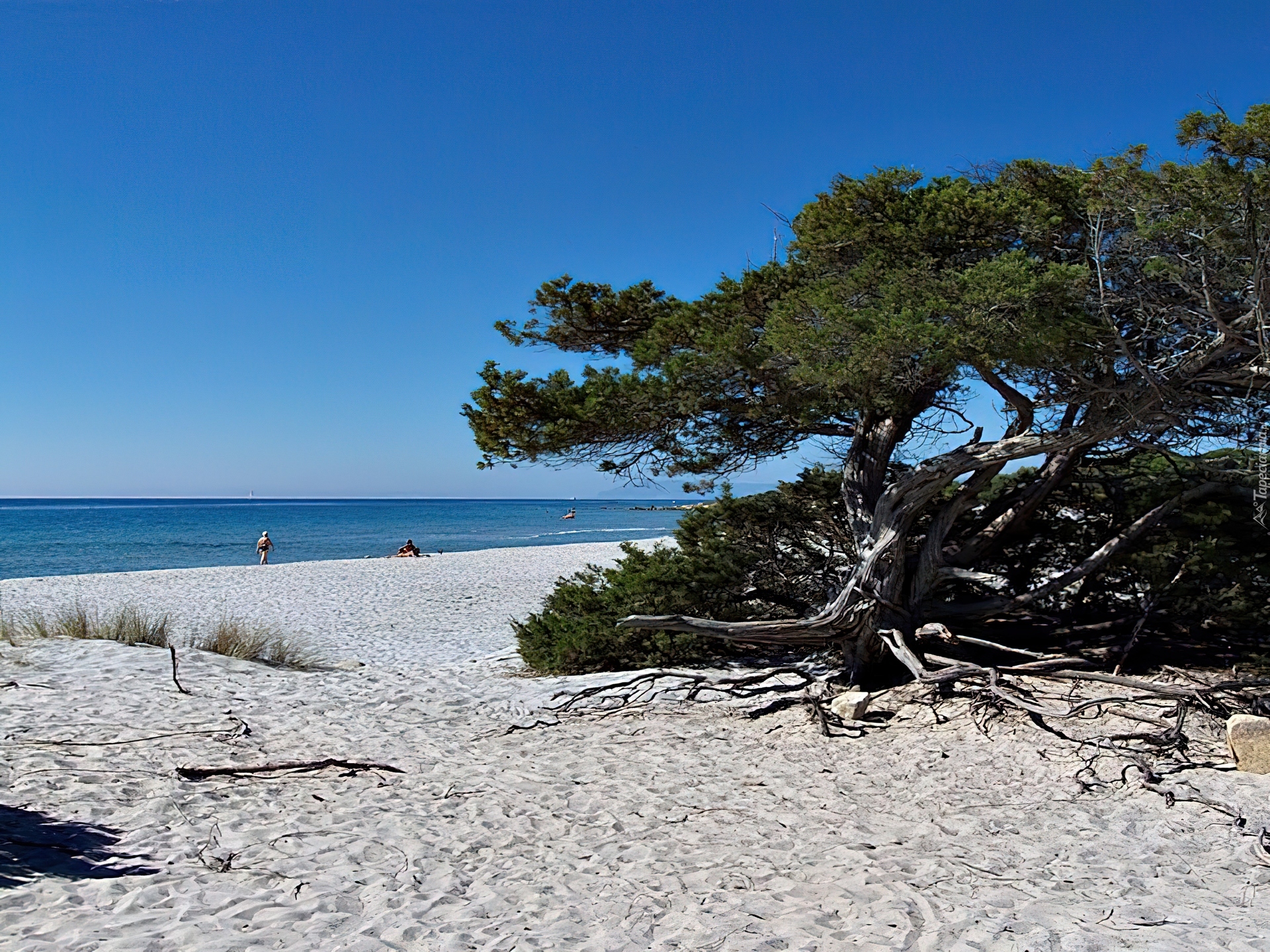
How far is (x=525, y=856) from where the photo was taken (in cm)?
461

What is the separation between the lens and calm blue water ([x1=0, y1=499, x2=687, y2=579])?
35.0m

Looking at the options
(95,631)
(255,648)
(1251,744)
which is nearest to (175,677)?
(255,648)

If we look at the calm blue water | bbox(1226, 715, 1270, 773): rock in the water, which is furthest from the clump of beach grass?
the calm blue water

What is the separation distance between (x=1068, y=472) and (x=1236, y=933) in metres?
6.13

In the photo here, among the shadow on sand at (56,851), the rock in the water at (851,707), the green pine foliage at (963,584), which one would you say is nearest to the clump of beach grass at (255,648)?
the green pine foliage at (963,584)

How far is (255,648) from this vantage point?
1034 cm

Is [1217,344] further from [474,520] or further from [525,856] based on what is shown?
[474,520]

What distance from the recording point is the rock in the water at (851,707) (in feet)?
25.1

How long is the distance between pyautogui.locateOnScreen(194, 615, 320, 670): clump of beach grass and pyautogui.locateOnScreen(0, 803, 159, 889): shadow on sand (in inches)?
218

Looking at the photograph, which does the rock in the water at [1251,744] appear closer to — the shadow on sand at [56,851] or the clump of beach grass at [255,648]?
the shadow on sand at [56,851]

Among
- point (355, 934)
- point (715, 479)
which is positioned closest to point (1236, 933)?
point (355, 934)

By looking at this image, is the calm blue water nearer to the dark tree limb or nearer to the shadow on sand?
the dark tree limb

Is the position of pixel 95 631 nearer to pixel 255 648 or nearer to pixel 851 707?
pixel 255 648

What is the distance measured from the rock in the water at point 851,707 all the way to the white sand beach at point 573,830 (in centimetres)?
35
